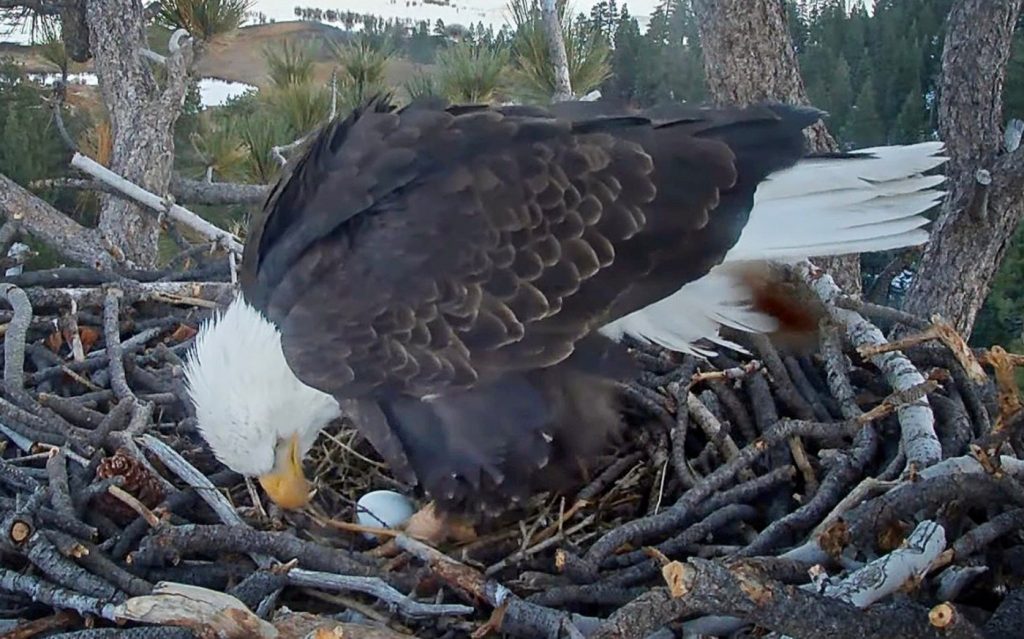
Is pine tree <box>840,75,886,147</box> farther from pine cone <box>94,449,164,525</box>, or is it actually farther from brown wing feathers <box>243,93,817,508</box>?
pine cone <box>94,449,164,525</box>

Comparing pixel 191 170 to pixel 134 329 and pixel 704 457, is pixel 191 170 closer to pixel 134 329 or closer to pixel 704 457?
pixel 134 329

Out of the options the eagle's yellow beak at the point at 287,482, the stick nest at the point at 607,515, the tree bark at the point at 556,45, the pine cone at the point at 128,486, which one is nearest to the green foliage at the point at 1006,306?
the tree bark at the point at 556,45

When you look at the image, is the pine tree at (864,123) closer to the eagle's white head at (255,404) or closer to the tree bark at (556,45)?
the tree bark at (556,45)

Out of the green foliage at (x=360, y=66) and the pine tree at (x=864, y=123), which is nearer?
the green foliage at (x=360, y=66)

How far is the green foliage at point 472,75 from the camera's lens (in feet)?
14.2

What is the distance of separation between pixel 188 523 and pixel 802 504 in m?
1.21

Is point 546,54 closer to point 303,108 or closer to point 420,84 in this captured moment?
point 420,84

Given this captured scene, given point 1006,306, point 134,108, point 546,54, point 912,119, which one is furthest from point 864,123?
point 134,108

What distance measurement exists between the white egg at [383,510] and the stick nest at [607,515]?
0.05 metres

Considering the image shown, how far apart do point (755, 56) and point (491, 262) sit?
2086 mm

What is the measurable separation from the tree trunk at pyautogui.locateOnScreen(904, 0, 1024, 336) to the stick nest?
71.1 inches

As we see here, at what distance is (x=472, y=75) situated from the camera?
4.34 m

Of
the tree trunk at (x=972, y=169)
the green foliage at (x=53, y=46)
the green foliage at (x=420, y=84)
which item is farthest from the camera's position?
the green foliage at (x=53, y=46)

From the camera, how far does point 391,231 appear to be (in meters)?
1.96
